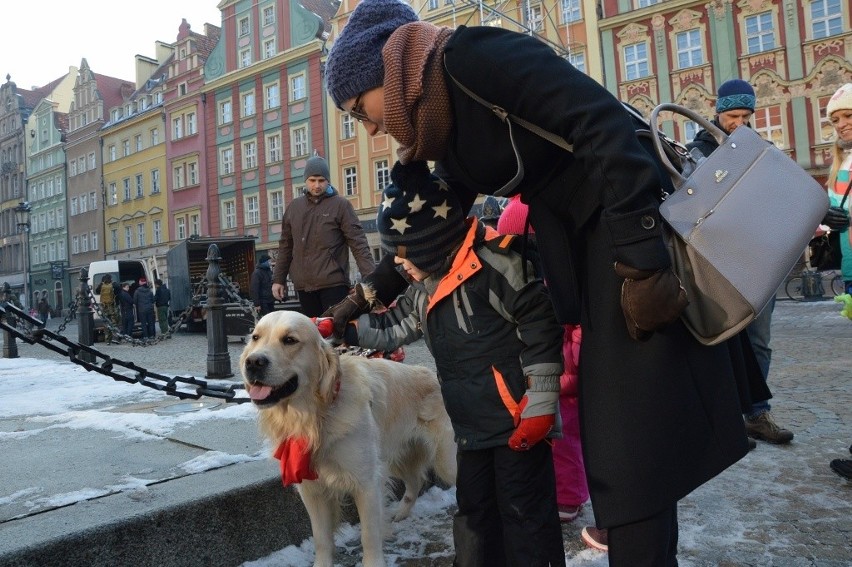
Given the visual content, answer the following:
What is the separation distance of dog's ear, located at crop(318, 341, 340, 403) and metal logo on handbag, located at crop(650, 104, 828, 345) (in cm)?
158

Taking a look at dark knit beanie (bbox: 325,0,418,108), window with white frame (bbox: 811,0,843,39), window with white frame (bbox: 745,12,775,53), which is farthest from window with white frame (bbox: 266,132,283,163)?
dark knit beanie (bbox: 325,0,418,108)

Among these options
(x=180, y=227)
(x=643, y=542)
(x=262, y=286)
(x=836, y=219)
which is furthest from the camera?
(x=180, y=227)

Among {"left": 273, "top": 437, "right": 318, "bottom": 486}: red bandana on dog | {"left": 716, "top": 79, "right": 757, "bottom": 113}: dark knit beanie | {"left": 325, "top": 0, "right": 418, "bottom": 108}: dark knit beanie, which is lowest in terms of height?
{"left": 273, "top": 437, "right": 318, "bottom": 486}: red bandana on dog

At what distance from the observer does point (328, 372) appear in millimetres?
2533

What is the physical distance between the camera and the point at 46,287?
166ft

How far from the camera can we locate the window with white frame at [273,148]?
113ft

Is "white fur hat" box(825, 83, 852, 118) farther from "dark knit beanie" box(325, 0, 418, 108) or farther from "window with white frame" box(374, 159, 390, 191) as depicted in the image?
"window with white frame" box(374, 159, 390, 191)

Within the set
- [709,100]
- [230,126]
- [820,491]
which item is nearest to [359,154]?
[230,126]

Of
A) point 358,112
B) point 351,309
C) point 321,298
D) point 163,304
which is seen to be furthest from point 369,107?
point 163,304

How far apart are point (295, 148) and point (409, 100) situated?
33633 millimetres

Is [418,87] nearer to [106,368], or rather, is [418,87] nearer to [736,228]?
[736,228]

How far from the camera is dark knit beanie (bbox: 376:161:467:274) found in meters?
2.08

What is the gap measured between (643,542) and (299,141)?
34.1 m

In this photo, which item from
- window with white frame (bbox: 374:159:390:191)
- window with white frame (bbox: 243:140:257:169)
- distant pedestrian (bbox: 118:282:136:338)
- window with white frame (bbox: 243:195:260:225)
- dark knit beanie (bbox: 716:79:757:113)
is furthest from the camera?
window with white frame (bbox: 243:140:257:169)
